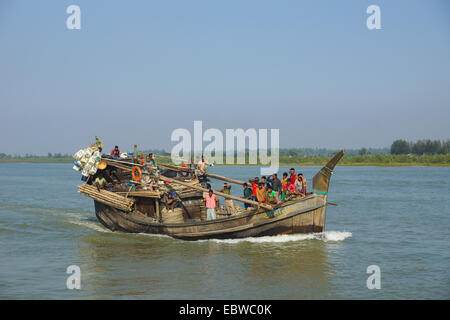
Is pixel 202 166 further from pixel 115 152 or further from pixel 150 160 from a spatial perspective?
pixel 115 152

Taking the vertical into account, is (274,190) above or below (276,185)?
below

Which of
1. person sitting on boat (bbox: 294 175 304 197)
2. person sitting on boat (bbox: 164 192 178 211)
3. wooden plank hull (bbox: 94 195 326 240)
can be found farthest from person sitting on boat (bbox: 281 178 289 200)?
person sitting on boat (bbox: 164 192 178 211)

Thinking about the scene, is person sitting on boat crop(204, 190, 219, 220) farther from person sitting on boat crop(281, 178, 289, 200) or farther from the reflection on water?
person sitting on boat crop(281, 178, 289, 200)

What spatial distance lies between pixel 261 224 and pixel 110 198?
6.69m

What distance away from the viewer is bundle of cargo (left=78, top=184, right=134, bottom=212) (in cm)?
1898

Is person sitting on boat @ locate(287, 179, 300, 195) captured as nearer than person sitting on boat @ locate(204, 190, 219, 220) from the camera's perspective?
Yes

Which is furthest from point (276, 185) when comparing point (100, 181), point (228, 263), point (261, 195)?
point (100, 181)

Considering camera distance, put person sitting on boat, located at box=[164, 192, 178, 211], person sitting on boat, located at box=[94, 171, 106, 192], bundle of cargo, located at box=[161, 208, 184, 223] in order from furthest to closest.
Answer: person sitting on boat, located at box=[94, 171, 106, 192], person sitting on boat, located at box=[164, 192, 178, 211], bundle of cargo, located at box=[161, 208, 184, 223]

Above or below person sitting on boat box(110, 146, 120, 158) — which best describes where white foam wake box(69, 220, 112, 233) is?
below

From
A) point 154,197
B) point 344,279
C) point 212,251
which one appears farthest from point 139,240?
point 344,279

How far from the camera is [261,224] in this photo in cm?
1727

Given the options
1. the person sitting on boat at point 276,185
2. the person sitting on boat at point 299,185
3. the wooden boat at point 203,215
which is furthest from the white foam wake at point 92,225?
the person sitting on boat at point 299,185
